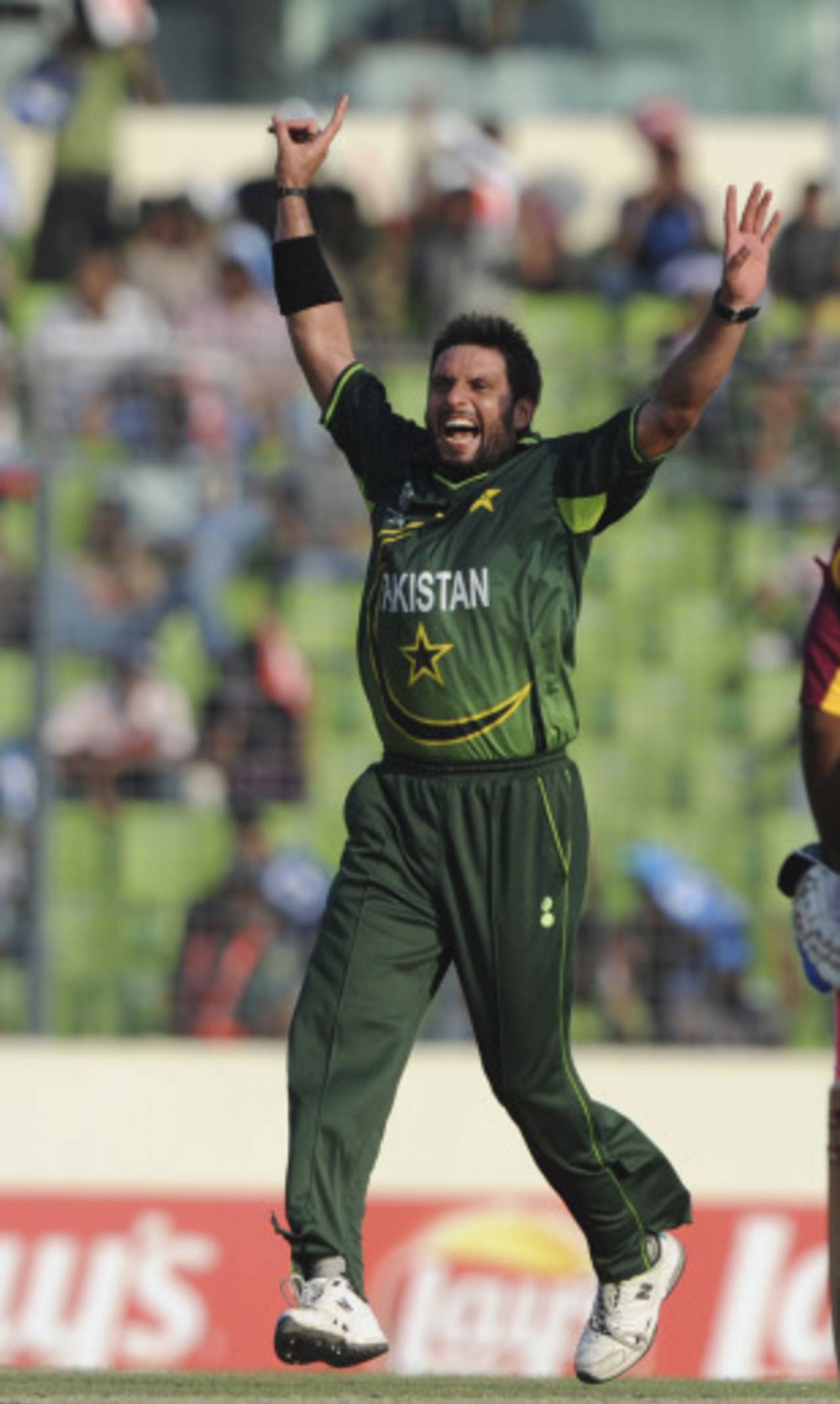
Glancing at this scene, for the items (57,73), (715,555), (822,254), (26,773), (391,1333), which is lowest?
(391,1333)

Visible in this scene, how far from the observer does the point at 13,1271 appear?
34.8ft

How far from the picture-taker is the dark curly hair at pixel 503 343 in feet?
21.0

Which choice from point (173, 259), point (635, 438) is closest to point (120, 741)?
point (173, 259)

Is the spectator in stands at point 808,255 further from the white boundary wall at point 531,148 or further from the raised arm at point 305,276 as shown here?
the raised arm at point 305,276

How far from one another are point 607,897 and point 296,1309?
533 cm

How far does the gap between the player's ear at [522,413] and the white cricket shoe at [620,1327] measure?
1883 millimetres

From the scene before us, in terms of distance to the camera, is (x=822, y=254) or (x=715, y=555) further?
(x=822, y=254)

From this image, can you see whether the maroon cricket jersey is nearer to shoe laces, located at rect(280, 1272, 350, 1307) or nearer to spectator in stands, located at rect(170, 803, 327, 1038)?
shoe laces, located at rect(280, 1272, 350, 1307)

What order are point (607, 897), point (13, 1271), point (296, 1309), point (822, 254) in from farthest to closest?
point (822, 254)
point (607, 897)
point (13, 1271)
point (296, 1309)

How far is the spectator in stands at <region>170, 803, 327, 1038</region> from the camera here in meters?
11.1

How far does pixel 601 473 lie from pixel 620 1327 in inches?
74.3

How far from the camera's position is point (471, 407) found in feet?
20.8

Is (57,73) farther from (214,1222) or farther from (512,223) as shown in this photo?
(214,1222)

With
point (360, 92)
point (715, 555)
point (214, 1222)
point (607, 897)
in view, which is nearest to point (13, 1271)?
point (214, 1222)
